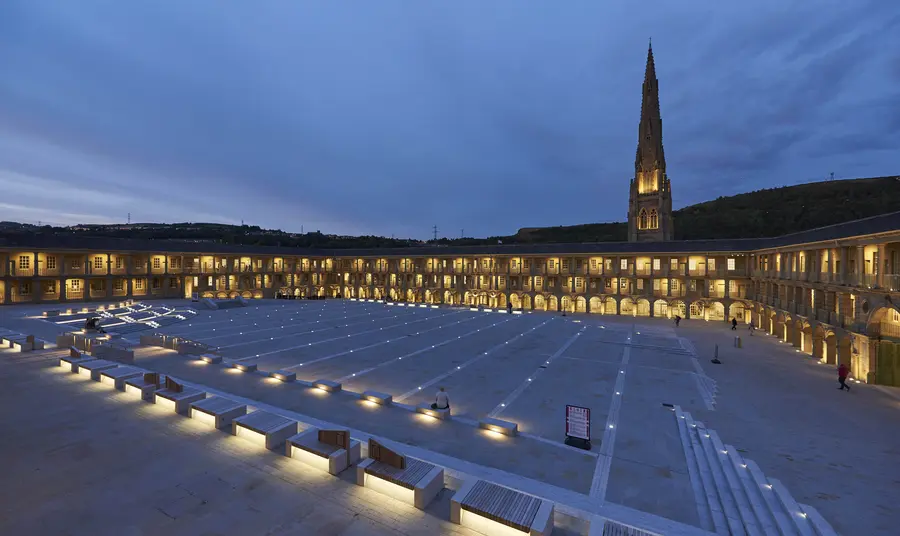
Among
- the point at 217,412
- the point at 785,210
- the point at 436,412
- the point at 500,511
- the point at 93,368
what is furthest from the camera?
the point at 785,210

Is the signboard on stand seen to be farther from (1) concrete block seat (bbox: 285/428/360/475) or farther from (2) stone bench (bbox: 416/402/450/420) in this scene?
(1) concrete block seat (bbox: 285/428/360/475)

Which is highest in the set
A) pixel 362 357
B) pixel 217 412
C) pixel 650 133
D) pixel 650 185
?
pixel 650 133

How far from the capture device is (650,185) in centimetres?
6631

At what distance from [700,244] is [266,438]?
1940 inches

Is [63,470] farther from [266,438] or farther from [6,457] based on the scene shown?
[266,438]

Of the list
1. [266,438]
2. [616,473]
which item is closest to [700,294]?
[616,473]

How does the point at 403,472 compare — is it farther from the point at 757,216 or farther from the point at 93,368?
the point at 757,216

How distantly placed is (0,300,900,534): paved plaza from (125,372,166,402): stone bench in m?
0.63

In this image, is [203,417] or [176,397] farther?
[176,397]

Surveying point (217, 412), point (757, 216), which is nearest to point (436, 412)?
point (217, 412)

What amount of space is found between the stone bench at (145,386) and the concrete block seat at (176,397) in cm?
28

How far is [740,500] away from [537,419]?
19.7 feet

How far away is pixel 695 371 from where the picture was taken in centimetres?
2131

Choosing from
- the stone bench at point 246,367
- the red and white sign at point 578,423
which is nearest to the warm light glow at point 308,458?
the red and white sign at point 578,423
